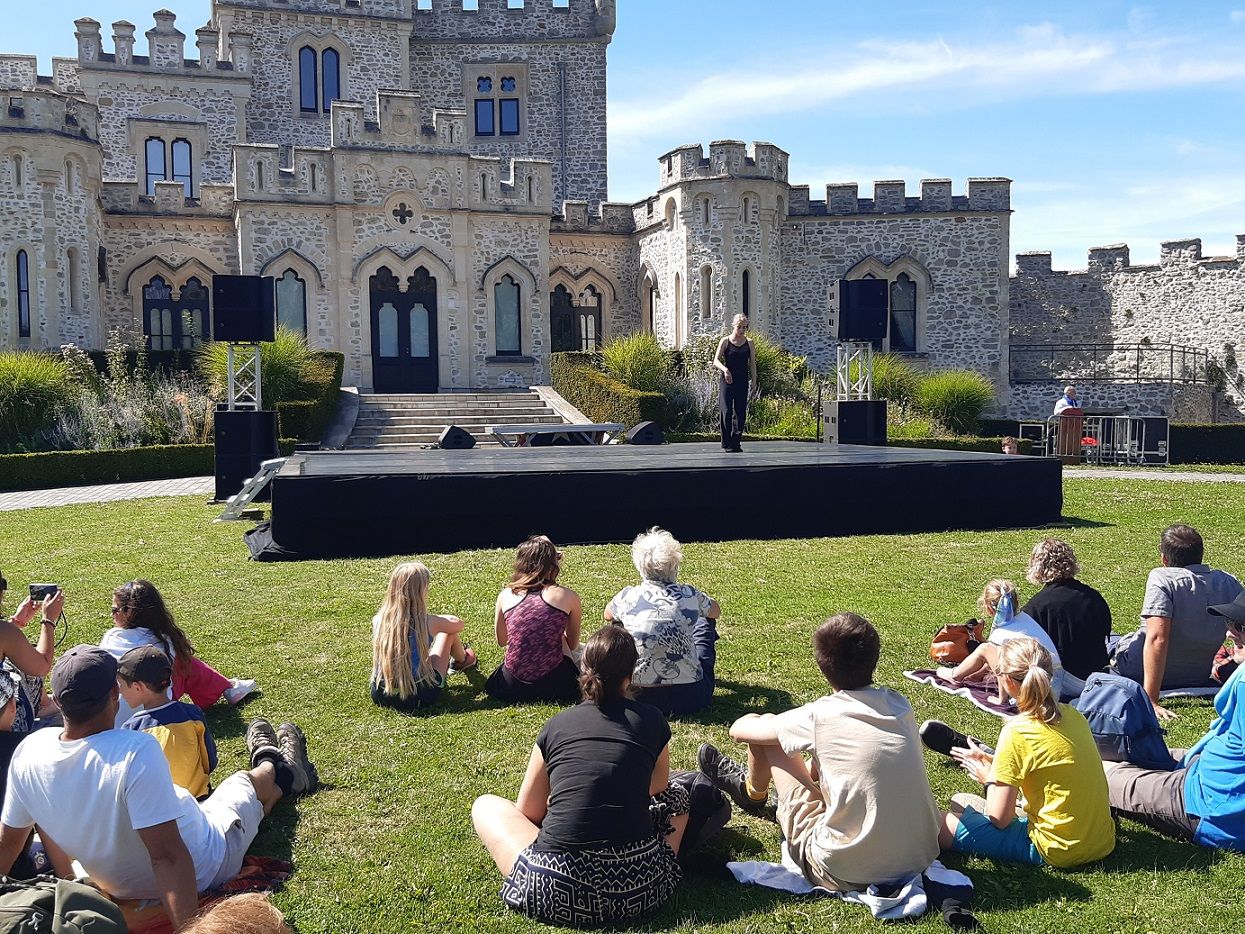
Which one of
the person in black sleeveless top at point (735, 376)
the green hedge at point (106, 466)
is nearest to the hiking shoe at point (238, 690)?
the person in black sleeveless top at point (735, 376)

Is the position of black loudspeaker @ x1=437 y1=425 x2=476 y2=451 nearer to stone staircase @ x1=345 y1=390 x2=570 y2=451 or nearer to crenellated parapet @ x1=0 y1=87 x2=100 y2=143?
stone staircase @ x1=345 y1=390 x2=570 y2=451

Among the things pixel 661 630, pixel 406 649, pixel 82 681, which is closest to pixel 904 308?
pixel 661 630

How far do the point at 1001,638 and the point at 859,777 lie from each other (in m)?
1.96

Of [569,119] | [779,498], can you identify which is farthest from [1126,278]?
[779,498]

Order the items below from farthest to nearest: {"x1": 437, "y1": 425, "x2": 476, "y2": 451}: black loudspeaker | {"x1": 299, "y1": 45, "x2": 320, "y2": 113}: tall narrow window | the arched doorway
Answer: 1. {"x1": 299, "y1": 45, "x2": 320, "y2": 113}: tall narrow window
2. the arched doorway
3. {"x1": 437, "y1": 425, "x2": 476, "y2": 451}: black loudspeaker

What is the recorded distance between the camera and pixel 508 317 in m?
27.1

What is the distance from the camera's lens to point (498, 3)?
110 feet

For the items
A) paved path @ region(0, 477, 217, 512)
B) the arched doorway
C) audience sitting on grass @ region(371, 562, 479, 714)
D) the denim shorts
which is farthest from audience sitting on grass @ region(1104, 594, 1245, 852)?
the arched doorway

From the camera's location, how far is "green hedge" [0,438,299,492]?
54.9 feet

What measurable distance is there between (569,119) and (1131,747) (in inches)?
1278

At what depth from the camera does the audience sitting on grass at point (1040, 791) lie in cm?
385

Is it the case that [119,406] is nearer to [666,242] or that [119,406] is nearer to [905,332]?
[666,242]

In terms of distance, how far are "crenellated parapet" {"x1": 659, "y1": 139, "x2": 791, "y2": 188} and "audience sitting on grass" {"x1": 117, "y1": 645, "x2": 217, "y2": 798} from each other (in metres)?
24.3

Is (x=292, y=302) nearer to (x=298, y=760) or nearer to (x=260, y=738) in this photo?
(x=260, y=738)
